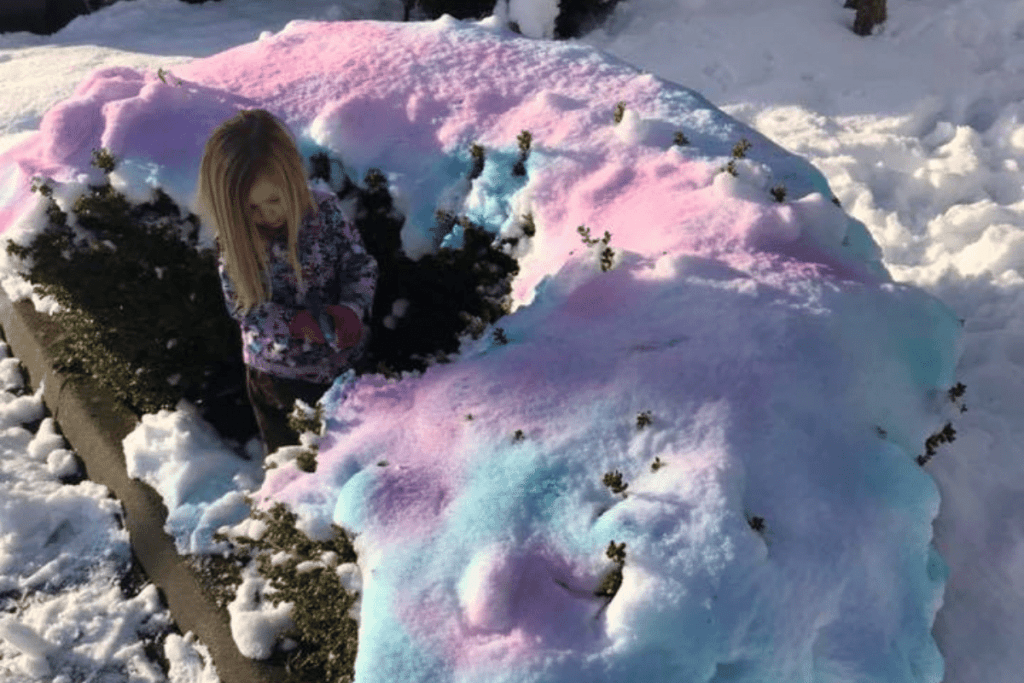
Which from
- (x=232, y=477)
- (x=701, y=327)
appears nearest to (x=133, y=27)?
(x=232, y=477)

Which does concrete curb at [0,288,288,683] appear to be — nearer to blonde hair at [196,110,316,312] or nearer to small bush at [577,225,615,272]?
blonde hair at [196,110,316,312]

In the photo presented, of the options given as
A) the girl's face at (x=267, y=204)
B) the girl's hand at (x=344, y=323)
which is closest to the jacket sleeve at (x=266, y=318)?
the girl's hand at (x=344, y=323)

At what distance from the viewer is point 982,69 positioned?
586 centimetres

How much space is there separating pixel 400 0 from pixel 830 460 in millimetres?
6277

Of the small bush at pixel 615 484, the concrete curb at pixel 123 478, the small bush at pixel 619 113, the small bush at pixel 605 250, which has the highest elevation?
the small bush at pixel 619 113

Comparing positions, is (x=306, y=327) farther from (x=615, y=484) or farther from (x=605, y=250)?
(x=615, y=484)

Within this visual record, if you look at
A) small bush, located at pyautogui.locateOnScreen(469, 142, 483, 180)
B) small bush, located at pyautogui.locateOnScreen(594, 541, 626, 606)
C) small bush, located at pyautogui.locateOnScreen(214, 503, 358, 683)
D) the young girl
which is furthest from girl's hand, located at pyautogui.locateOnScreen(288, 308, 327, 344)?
small bush, located at pyautogui.locateOnScreen(594, 541, 626, 606)

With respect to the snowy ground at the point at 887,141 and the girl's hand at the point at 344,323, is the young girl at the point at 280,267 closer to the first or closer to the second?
the girl's hand at the point at 344,323

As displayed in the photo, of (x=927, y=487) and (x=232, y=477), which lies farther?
(x=232, y=477)

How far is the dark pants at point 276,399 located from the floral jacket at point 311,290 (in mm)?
32

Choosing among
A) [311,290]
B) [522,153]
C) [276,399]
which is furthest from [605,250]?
[276,399]

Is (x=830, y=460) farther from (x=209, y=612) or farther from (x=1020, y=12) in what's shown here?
(x=1020, y=12)

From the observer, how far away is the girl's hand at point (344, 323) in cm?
299

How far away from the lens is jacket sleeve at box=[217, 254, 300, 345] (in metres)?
3.01
